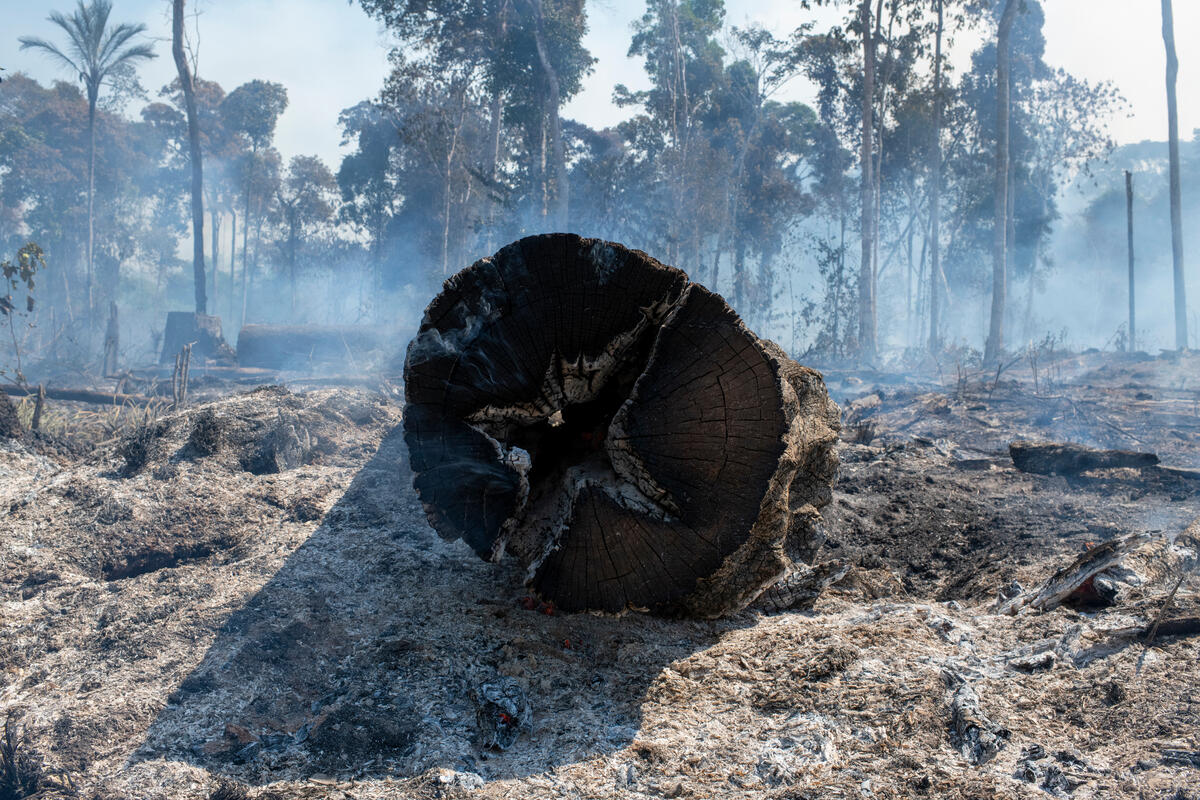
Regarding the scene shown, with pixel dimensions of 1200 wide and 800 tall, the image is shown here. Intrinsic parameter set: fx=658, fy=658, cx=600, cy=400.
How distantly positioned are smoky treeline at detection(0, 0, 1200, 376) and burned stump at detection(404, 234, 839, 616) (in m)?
16.9

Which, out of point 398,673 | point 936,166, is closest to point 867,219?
point 936,166

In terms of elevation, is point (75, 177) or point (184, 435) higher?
point (75, 177)

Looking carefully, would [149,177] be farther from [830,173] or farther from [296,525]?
[296,525]

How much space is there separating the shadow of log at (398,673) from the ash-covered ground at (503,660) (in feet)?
0.03

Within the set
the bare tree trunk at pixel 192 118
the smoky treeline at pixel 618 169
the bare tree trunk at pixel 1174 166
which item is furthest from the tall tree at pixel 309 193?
the bare tree trunk at pixel 1174 166

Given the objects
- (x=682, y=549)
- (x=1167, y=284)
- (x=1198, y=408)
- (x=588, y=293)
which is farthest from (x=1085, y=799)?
(x=1167, y=284)

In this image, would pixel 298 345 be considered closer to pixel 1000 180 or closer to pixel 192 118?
pixel 192 118

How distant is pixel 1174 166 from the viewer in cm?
1947

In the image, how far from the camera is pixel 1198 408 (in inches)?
362

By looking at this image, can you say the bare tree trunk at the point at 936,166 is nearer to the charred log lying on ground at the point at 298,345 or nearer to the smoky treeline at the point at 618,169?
the smoky treeline at the point at 618,169

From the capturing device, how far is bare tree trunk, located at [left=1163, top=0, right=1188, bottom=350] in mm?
18656

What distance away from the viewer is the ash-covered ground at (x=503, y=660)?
6.10 feet

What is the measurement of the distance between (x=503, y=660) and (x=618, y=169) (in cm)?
2700

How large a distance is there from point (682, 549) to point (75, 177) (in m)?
40.3
